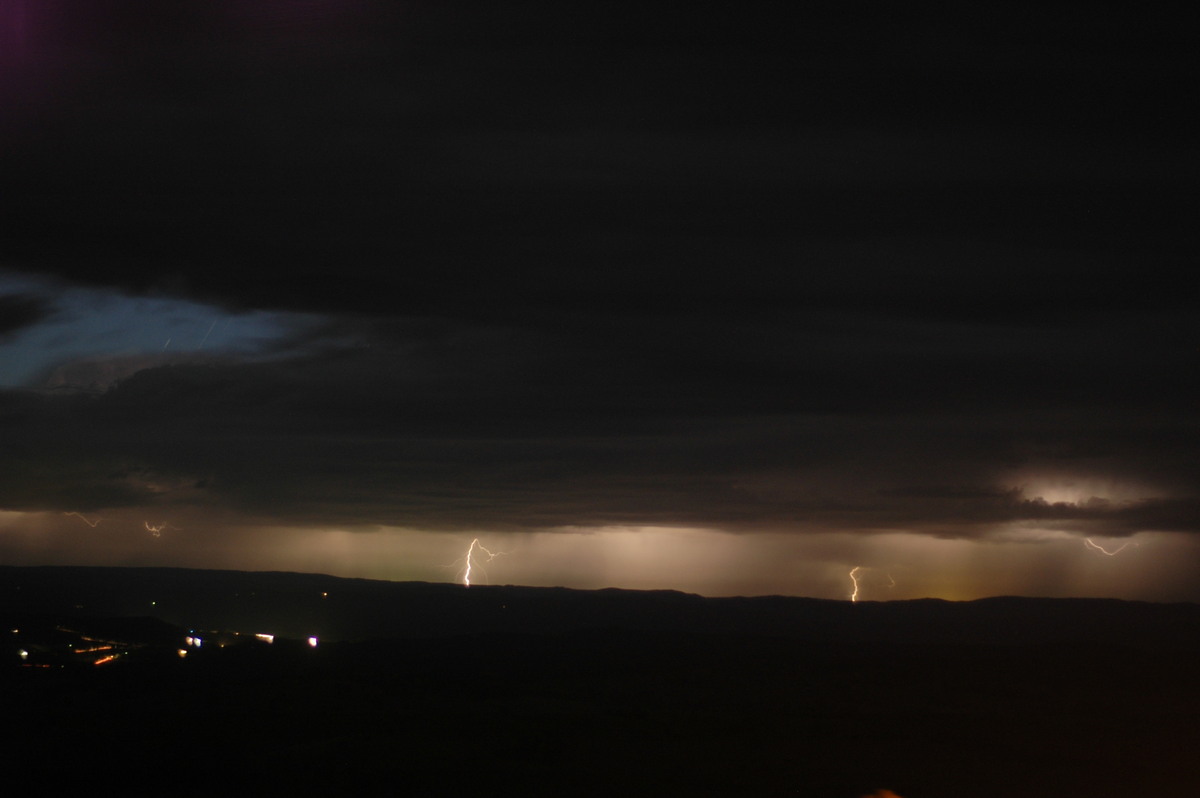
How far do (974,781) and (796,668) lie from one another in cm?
5786

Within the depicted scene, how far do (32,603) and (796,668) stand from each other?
143973 millimetres

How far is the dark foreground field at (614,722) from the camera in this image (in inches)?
1964

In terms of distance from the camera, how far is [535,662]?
4673 inches

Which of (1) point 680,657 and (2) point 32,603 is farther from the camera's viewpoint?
(2) point 32,603

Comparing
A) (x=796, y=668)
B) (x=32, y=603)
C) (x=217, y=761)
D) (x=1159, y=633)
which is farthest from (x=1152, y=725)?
(x=32, y=603)

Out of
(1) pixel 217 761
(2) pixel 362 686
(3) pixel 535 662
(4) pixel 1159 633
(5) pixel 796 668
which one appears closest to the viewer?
(1) pixel 217 761

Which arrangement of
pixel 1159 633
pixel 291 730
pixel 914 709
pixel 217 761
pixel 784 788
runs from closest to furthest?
pixel 784 788 → pixel 217 761 → pixel 291 730 → pixel 914 709 → pixel 1159 633

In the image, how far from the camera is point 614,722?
2724 inches

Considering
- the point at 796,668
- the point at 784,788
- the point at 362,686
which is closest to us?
the point at 784,788

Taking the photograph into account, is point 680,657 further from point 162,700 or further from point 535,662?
point 162,700

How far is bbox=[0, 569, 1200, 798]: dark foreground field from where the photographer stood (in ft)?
164

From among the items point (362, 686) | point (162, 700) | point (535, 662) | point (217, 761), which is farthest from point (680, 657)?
point (217, 761)

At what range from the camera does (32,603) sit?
198375mm

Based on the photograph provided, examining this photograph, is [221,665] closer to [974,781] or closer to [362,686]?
[362,686]
